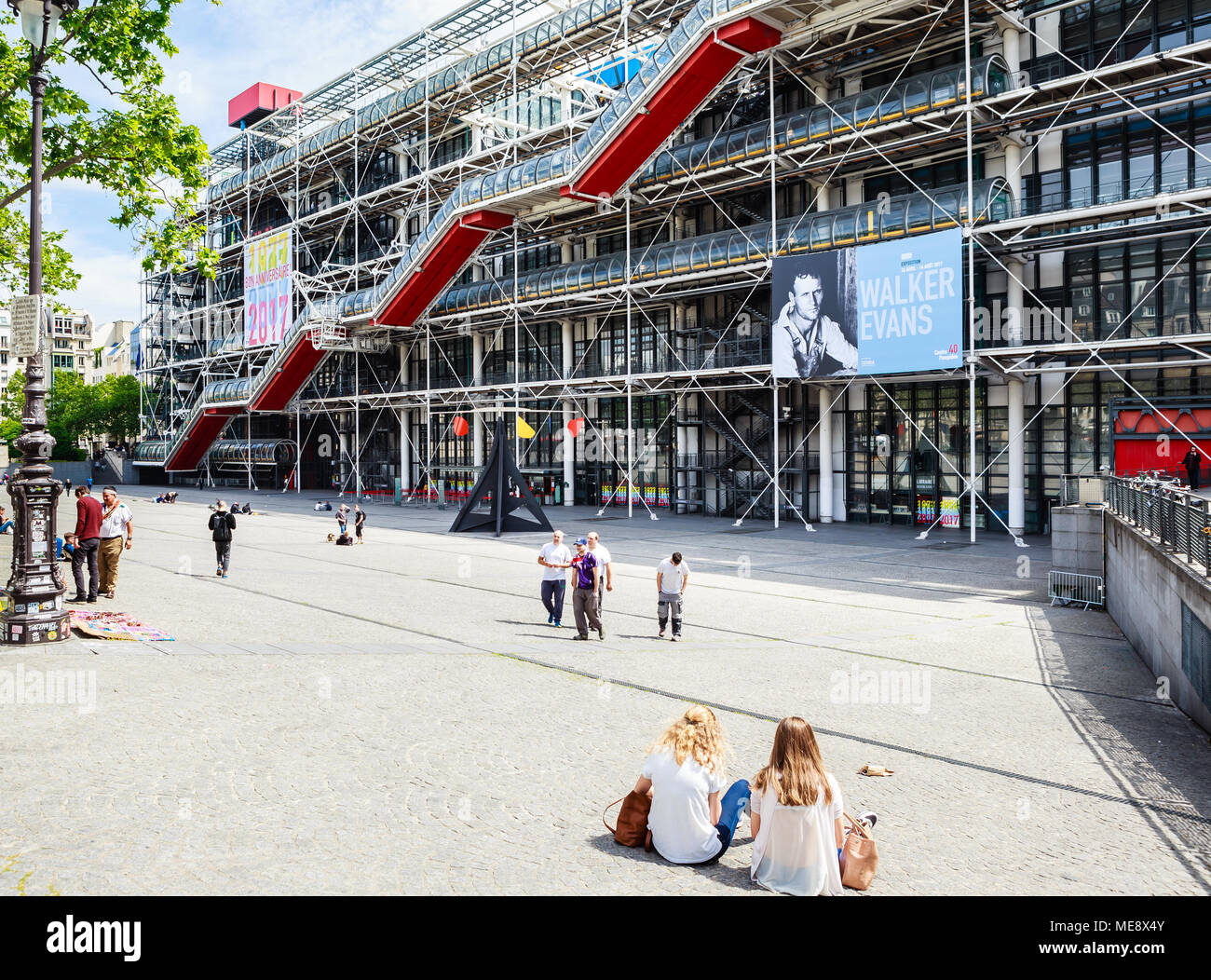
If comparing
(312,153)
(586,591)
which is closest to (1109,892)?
(586,591)

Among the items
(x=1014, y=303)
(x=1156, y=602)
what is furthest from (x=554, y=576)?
(x=1014, y=303)

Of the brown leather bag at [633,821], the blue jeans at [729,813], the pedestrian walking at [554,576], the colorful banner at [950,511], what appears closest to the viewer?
the blue jeans at [729,813]

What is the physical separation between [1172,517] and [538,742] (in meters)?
7.72

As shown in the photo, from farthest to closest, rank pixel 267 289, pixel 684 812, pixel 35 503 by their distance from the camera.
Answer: pixel 267 289, pixel 35 503, pixel 684 812

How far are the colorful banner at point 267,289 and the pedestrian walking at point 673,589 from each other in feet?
142

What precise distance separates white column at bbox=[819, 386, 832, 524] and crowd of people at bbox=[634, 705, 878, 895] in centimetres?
2653

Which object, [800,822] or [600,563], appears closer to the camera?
[800,822]

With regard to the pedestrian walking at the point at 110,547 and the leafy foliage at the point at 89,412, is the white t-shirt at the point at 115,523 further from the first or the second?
the leafy foliage at the point at 89,412

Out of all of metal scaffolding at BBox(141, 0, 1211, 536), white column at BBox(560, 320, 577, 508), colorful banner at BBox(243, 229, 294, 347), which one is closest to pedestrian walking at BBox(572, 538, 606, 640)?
metal scaffolding at BBox(141, 0, 1211, 536)

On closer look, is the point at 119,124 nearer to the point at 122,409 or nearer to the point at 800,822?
the point at 800,822

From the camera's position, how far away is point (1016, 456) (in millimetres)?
27000

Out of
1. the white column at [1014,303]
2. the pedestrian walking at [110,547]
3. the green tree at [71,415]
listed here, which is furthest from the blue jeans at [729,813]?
the green tree at [71,415]

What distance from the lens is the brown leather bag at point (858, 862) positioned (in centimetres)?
528

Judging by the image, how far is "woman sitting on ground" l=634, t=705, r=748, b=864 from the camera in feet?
18.6
